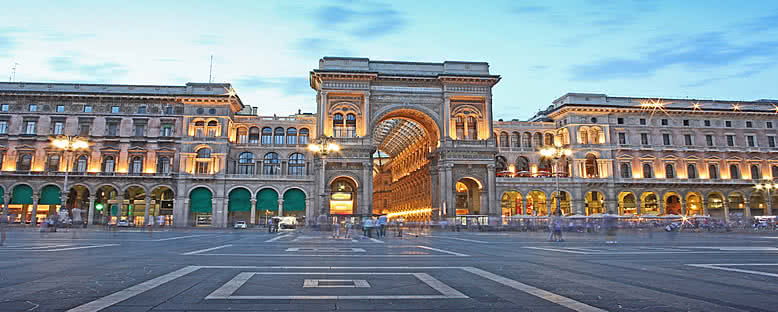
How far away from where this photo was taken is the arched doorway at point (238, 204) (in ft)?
201

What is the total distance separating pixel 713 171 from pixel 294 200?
2184 inches

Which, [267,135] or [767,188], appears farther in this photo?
[267,135]

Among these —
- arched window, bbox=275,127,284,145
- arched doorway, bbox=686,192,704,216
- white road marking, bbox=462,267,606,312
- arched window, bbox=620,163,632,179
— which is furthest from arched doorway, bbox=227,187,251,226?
arched doorway, bbox=686,192,704,216

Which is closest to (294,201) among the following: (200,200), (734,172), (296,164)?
(296,164)

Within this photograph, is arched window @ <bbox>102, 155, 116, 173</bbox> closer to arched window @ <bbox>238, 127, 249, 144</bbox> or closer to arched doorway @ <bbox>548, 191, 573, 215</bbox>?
arched window @ <bbox>238, 127, 249, 144</bbox>

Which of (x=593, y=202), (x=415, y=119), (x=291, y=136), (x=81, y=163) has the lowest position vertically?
(x=593, y=202)

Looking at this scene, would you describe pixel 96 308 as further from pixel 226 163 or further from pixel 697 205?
pixel 697 205

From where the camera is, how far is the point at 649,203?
218ft

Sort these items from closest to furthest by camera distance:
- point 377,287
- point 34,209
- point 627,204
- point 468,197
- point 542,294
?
1. point 542,294
2. point 377,287
3. point 34,209
4. point 468,197
5. point 627,204

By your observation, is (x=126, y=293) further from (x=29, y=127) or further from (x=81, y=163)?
(x=29, y=127)

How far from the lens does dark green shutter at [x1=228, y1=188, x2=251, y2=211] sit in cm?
6119

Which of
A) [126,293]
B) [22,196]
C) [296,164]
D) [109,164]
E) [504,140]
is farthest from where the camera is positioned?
[504,140]

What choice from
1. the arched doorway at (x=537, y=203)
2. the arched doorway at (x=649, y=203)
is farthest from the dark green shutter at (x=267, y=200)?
the arched doorway at (x=649, y=203)

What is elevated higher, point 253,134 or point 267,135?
point 253,134
